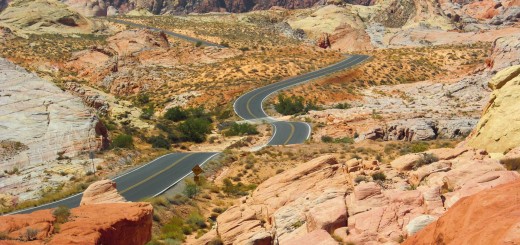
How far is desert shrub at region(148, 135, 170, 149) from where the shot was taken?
51406mm

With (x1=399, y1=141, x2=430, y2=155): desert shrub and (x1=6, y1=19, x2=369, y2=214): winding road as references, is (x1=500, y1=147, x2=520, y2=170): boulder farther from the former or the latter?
(x1=6, y1=19, x2=369, y2=214): winding road

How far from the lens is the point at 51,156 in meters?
39.1

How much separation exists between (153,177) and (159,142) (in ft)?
56.9

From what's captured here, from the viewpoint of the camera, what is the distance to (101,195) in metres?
22.3

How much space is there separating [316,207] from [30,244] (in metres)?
9.31

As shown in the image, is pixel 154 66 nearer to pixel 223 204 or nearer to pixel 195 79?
pixel 195 79

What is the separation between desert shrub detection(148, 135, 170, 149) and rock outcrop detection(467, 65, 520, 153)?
107 ft

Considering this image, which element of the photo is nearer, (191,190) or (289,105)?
(191,190)

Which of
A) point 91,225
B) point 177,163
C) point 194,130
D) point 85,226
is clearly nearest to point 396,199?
point 91,225

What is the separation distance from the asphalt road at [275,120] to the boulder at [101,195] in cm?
2808

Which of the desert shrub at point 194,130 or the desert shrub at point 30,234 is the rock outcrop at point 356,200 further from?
the desert shrub at point 194,130

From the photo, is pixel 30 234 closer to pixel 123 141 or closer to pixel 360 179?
pixel 360 179

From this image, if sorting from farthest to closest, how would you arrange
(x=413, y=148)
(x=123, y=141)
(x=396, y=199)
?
(x=123, y=141) < (x=413, y=148) < (x=396, y=199)

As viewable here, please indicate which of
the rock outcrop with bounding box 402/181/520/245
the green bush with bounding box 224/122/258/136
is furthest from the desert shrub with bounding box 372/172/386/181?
the green bush with bounding box 224/122/258/136
